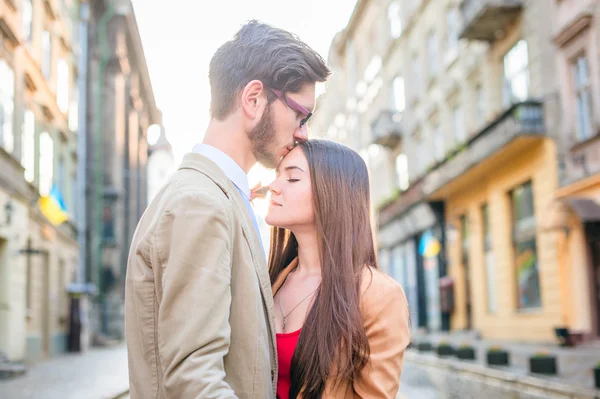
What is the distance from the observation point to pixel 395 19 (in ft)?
121

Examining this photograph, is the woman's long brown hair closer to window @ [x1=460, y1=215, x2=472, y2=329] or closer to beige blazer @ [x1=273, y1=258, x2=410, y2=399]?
beige blazer @ [x1=273, y1=258, x2=410, y2=399]

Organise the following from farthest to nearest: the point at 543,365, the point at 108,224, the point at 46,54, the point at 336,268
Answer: the point at 108,224, the point at 46,54, the point at 543,365, the point at 336,268

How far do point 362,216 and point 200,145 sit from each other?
0.72m

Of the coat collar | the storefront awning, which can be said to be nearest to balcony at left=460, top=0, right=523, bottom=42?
the storefront awning

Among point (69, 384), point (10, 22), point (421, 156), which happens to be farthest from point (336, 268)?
point (421, 156)

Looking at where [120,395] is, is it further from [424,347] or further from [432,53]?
[432,53]

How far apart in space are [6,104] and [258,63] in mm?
16284

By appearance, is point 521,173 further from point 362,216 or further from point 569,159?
point 362,216

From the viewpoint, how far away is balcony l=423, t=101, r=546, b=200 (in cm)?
1970

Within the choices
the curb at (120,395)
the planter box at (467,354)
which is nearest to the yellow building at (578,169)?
the planter box at (467,354)

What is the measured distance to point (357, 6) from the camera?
1768 inches

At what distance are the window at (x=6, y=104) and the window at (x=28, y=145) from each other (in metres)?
1.23

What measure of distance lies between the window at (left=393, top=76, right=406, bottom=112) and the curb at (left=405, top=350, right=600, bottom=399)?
2093 centimetres

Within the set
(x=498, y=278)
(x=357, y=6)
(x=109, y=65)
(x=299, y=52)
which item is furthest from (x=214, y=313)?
(x=357, y=6)
